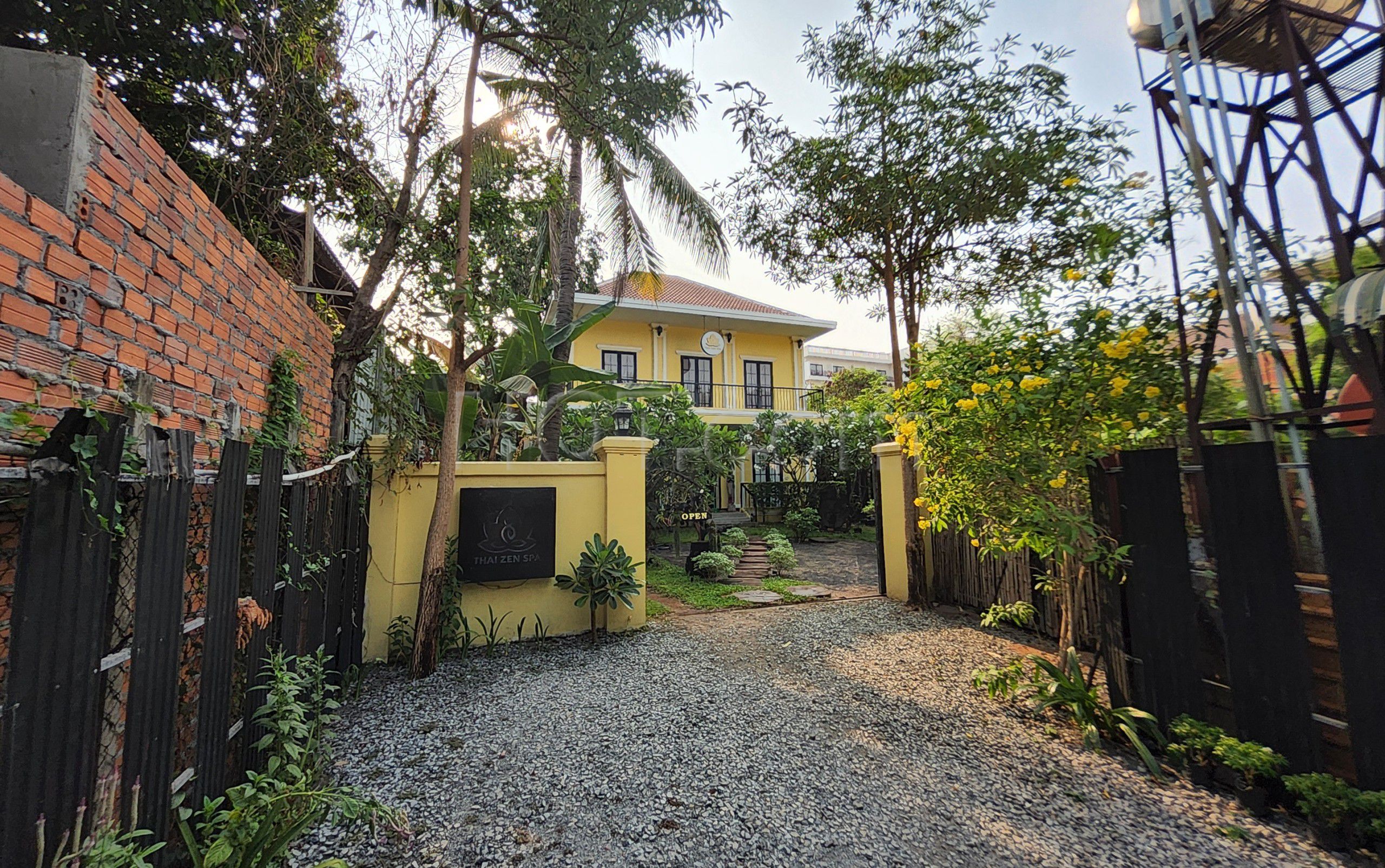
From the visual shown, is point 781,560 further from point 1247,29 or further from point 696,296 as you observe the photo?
point 696,296

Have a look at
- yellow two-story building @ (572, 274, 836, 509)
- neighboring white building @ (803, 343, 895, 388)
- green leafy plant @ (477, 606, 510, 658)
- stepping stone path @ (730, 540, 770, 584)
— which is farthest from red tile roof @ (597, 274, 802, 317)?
neighboring white building @ (803, 343, 895, 388)

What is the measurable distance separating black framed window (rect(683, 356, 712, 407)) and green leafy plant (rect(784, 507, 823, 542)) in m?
5.91

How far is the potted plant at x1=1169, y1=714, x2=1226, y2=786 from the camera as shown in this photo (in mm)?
2730

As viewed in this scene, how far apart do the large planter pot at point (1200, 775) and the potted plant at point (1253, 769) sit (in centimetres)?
16

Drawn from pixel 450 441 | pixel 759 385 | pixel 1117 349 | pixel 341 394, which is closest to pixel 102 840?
pixel 450 441

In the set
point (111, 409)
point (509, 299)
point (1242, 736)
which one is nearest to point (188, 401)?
point (111, 409)

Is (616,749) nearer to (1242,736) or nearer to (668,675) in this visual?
Answer: (668,675)

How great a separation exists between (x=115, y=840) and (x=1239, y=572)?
4.60 meters

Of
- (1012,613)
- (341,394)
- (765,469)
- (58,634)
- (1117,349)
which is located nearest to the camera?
(58,634)

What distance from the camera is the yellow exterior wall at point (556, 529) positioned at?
500cm

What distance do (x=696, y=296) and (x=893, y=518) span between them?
1352cm

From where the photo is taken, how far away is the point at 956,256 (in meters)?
6.78

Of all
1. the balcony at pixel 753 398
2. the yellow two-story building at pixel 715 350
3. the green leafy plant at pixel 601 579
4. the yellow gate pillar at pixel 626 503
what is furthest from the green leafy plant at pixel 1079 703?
the balcony at pixel 753 398

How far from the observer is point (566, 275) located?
8.71 metres
